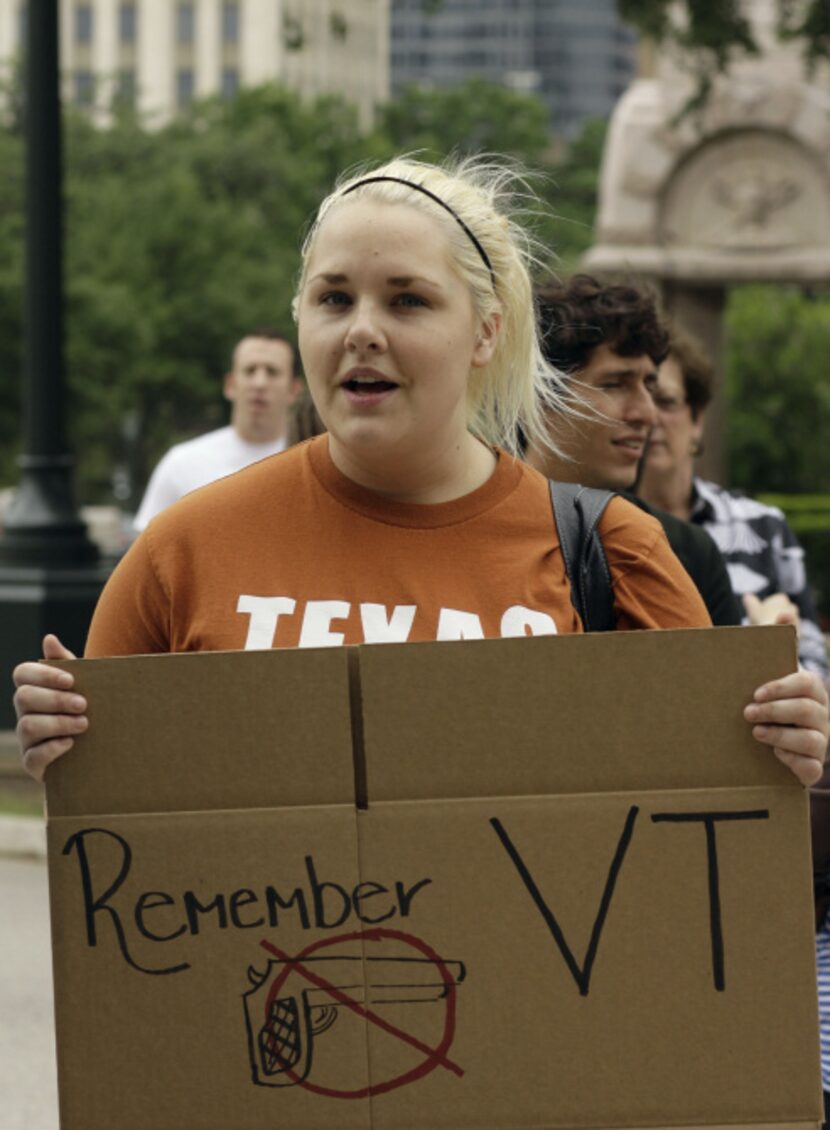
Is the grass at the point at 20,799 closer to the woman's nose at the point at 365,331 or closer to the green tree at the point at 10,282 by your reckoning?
the woman's nose at the point at 365,331

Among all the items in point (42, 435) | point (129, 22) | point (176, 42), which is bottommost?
point (176, 42)

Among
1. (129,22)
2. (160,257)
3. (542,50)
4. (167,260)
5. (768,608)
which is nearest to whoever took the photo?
(768,608)

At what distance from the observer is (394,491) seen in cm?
246

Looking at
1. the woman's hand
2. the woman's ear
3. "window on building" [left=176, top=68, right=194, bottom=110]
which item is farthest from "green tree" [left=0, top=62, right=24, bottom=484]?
"window on building" [left=176, top=68, right=194, bottom=110]

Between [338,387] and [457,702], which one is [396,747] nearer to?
[457,702]

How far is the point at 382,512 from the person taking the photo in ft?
8.02

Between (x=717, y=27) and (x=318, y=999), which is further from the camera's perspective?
(x=717, y=27)

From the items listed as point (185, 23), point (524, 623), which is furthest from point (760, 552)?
point (185, 23)

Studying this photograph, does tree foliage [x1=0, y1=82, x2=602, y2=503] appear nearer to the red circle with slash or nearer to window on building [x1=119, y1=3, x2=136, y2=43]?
the red circle with slash

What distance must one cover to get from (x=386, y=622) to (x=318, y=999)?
42cm

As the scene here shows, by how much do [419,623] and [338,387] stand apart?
277mm

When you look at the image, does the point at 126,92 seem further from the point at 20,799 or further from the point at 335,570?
the point at 335,570

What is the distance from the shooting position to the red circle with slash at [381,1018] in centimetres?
216

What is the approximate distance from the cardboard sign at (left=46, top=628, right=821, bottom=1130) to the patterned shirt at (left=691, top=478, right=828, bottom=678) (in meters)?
2.24
